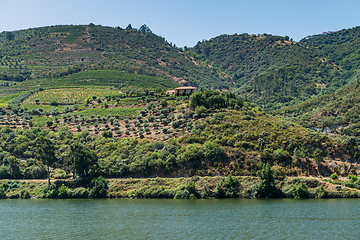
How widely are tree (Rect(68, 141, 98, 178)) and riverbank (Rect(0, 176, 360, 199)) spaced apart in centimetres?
296

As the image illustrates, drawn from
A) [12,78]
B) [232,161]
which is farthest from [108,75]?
[232,161]

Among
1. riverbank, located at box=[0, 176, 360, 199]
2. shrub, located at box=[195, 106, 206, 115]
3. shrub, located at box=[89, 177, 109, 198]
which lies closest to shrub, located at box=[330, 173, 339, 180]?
riverbank, located at box=[0, 176, 360, 199]

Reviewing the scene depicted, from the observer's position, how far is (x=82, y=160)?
85625 mm

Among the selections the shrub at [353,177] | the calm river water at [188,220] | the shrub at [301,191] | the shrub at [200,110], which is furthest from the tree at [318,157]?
the shrub at [200,110]

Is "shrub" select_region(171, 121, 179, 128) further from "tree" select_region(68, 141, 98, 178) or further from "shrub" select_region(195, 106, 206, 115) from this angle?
"tree" select_region(68, 141, 98, 178)

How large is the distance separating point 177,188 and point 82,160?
88.7 feet

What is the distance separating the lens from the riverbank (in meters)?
69.6

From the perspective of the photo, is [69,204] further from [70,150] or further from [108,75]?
[108,75]

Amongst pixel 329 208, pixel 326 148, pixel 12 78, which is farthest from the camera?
pixel 12 78

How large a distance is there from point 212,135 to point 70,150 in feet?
128

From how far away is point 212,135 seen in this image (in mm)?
94062

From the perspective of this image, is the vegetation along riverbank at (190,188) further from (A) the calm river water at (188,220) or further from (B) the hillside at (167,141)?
(B) the hillside at (167,141)

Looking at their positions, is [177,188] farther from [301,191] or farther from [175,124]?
[175,124]

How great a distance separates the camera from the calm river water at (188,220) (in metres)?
44.6
